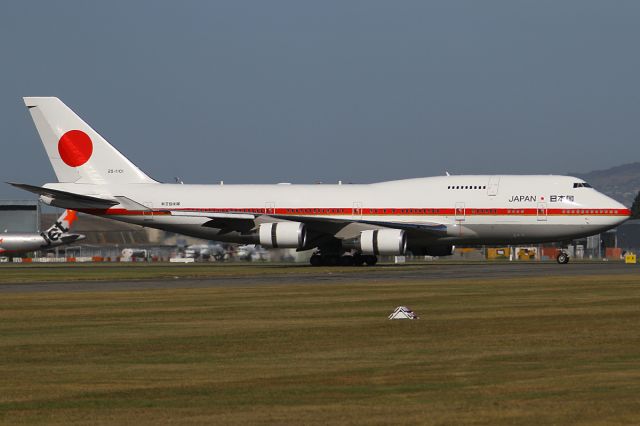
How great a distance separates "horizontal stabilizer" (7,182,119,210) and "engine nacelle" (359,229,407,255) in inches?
634

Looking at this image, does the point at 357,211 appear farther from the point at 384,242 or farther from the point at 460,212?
the point at 460,212

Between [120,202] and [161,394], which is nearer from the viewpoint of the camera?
[161,394]

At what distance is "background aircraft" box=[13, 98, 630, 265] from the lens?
65.9m

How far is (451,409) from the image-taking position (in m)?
13.8

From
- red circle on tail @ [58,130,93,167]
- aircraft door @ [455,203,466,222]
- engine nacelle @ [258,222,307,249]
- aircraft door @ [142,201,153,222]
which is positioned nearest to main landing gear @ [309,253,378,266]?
engine nacelle @ [258,222,307,249]

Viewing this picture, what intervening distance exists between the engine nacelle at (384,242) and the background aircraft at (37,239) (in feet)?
152

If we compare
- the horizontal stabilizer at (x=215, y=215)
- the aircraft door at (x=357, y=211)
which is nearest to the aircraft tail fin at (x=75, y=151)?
the horizontal stabilizer at (x=215, y=215)

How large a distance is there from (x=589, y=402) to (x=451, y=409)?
1801mm

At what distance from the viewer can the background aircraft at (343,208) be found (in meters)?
65.9

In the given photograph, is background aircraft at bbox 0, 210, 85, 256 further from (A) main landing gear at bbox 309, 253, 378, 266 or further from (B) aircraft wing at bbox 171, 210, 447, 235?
(A) main landing gear at bbox 309, 253, 378, 266

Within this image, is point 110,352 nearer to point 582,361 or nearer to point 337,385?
point 337,385

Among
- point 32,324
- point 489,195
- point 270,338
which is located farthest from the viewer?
point 489,195

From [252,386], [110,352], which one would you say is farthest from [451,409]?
[110,352]

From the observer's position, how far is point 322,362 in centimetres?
1892
